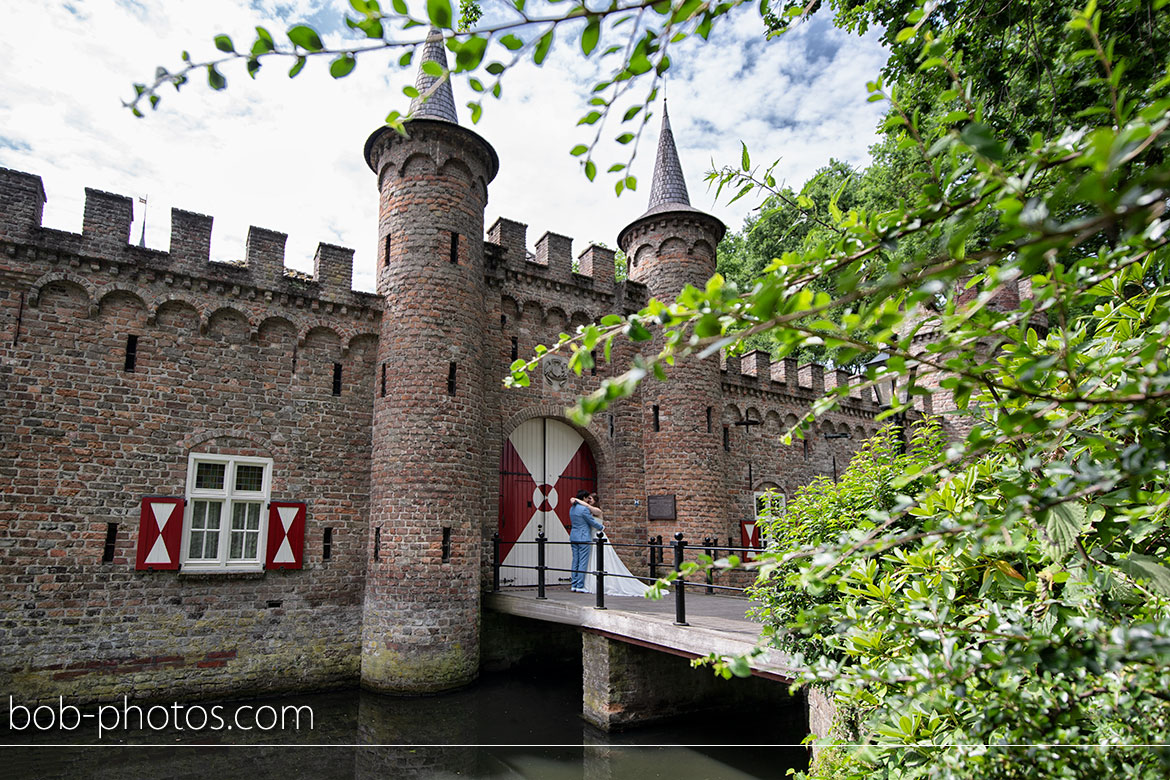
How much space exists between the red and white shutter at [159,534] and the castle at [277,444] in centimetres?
2

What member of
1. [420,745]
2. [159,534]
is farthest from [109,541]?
[420,745]

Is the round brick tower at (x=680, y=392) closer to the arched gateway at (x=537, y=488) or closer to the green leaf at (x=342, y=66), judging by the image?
the arched gateway at (x=537, y=488)

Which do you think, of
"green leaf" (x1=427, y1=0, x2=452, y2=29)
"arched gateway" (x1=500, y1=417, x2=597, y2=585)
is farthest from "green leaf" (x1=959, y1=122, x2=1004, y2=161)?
"arched gateway" (x1=500, y1=417, x2=597, y2=585)

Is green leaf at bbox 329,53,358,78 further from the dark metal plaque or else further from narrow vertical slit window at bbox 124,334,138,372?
the dark metal plaque

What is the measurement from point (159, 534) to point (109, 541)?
1.74 ft

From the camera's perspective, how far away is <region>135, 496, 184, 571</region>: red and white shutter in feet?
25.4

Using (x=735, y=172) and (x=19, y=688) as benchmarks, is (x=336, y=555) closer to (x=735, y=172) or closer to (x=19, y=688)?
(x=19, y=688)

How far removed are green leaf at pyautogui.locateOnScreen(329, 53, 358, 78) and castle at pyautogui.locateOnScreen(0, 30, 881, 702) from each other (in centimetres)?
514

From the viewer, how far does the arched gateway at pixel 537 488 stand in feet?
35.1

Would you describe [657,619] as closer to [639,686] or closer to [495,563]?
[639,686]

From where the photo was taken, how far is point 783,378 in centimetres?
1487

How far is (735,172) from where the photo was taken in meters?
2.68

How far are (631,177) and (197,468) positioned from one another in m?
8.30

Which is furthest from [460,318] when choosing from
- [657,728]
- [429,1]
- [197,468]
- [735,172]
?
[429,1]
